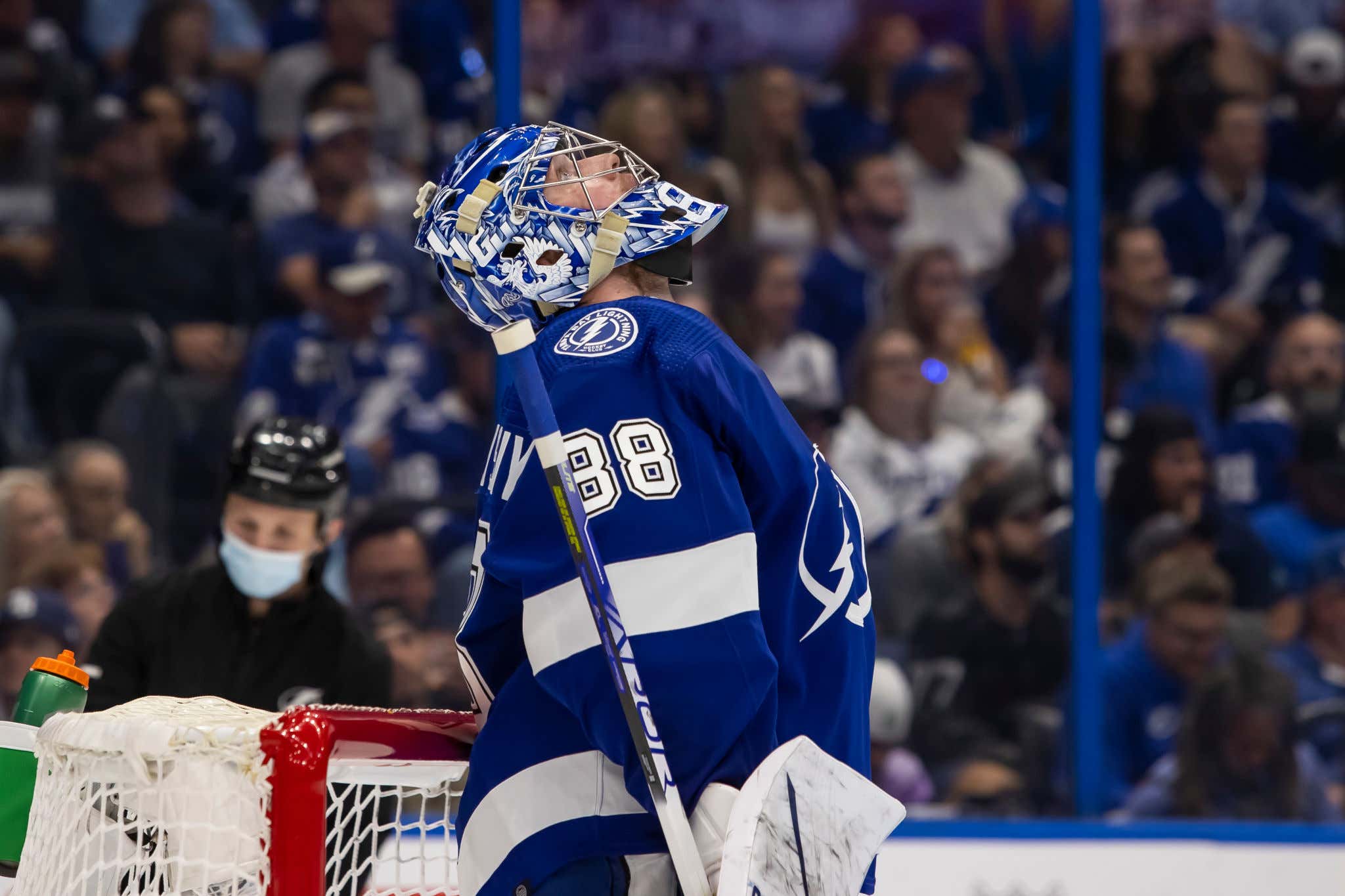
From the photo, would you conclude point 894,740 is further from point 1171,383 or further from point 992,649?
point 1171,383

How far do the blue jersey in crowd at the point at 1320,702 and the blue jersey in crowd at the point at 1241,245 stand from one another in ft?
3.07

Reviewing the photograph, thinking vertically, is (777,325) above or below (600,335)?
below

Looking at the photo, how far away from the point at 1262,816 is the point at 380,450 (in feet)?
6.83

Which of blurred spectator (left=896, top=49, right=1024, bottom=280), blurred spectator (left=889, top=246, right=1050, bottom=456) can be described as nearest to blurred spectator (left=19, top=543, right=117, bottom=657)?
blurred spectator (left=889, top=246, right=1050, bottom=456)

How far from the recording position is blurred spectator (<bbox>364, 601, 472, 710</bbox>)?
11.6 feet

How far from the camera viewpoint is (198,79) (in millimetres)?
4137

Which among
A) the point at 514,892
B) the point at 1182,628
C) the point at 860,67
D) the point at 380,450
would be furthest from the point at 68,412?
the point at 514,892

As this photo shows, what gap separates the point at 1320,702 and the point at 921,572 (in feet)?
2.97

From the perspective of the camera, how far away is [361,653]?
2457mm

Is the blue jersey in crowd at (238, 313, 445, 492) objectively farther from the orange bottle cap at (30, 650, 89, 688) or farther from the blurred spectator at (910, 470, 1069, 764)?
the orange bottle cap at (30, 650, 89, 688)

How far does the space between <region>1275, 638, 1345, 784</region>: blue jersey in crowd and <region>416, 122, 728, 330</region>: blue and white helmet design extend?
270cm

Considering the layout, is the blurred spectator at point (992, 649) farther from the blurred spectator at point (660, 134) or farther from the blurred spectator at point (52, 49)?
the blurred spectator at point (52, 49)

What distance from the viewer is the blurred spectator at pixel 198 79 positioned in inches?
161

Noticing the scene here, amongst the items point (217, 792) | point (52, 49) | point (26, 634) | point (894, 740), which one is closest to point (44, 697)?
point (217, 792)
